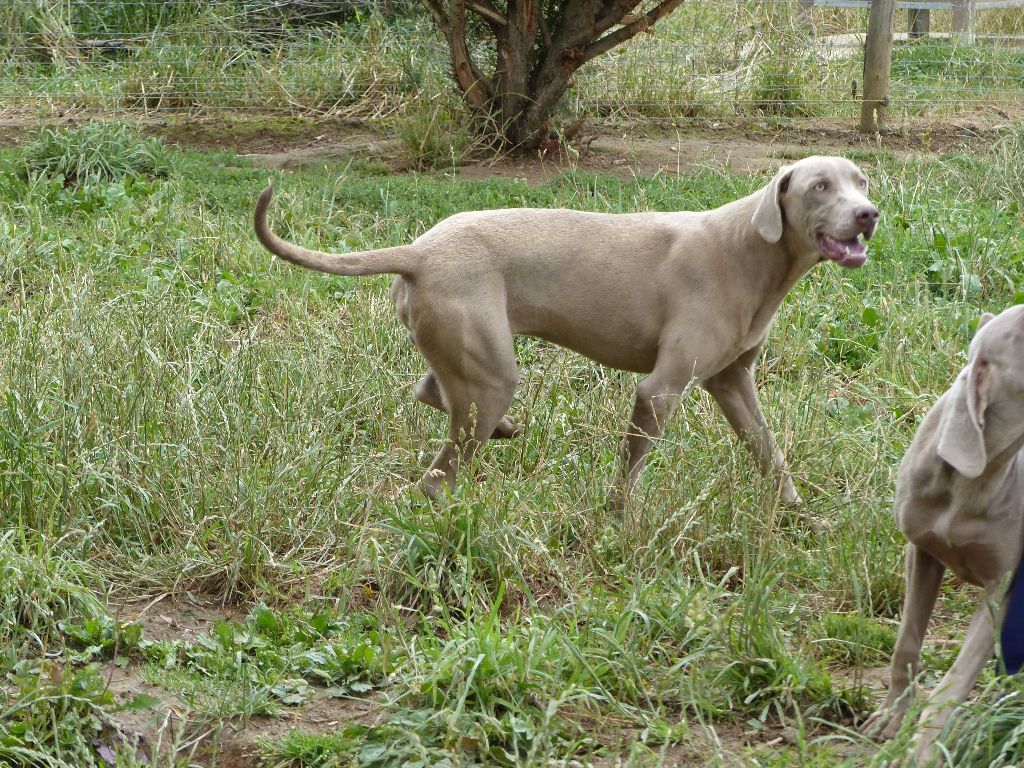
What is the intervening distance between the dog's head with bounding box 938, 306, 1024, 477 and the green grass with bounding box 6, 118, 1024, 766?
2.31 ft

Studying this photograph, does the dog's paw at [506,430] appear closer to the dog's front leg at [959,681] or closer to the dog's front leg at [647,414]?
the dog's front leg at [647,414]

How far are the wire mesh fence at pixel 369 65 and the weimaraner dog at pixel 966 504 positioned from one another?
731 centimetres

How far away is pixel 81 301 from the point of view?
5465 millimetres

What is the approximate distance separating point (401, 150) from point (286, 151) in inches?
38.4

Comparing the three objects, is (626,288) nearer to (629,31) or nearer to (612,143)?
(629,31)

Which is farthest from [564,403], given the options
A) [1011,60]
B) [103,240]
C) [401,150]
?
[1011,60]

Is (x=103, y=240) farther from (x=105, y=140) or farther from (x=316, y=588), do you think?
(x=316, y=588)

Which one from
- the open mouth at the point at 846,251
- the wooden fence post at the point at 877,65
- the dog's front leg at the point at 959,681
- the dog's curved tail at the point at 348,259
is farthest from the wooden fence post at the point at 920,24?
the dog's front leg at the point at 959,681

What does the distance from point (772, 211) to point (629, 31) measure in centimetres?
500

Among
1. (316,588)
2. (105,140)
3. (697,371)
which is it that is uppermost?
(105,140)

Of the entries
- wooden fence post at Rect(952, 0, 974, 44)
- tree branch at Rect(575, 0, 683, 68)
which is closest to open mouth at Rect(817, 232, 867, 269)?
tree branch at Rect(575, 0, 683, 68)

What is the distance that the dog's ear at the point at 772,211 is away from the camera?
4672mm

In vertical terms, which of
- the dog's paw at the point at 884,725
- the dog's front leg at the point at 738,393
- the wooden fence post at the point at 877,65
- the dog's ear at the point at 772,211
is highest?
the wooden fence post at the point at 877,65

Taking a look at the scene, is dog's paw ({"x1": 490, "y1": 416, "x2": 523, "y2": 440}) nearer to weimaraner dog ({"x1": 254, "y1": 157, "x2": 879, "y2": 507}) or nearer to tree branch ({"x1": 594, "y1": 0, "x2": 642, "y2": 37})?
weimaraner dog ({"x1": 254, "y1": 157, "x2": 879, "y2": 507})
